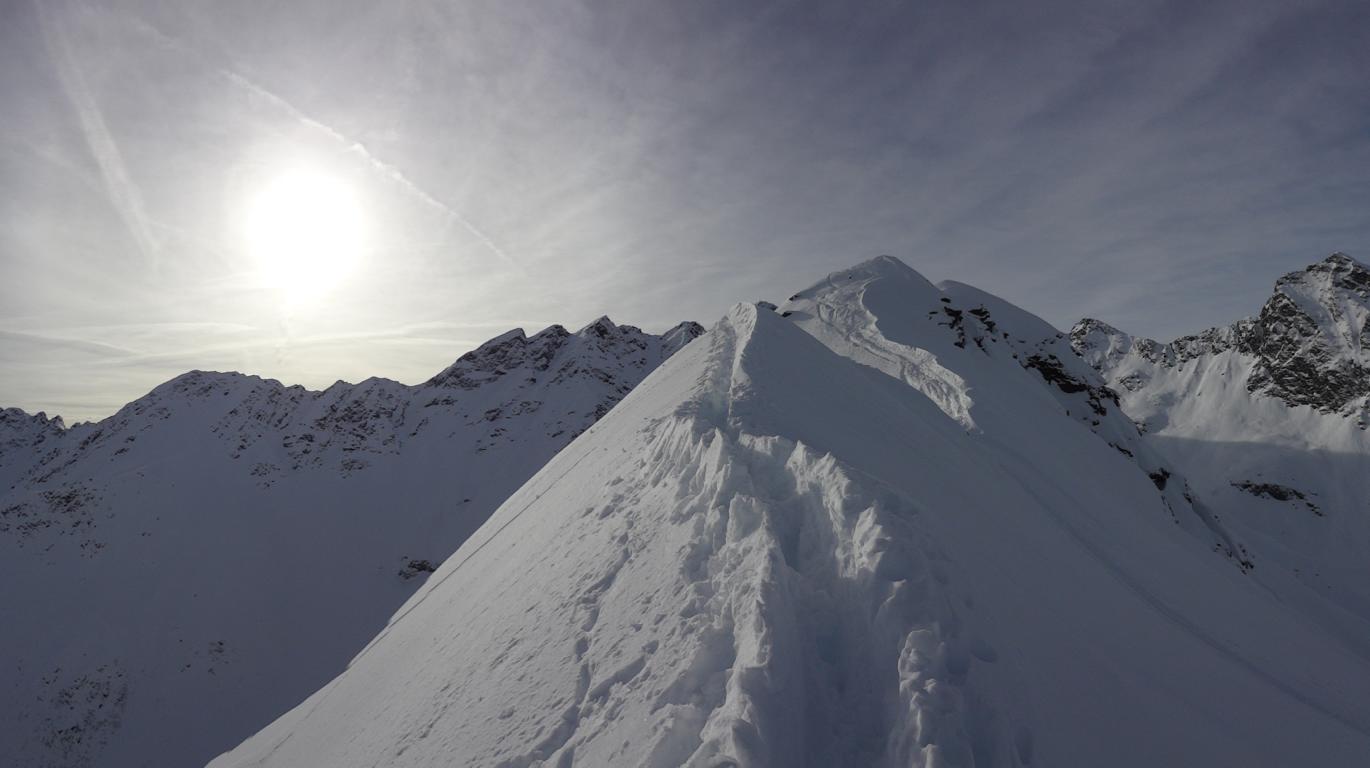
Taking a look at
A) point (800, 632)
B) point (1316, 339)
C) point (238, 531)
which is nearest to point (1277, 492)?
point (1316, 339)

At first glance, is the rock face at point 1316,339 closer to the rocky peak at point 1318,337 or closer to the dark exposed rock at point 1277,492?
the rocky peak at point 1318,337

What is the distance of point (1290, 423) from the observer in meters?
107

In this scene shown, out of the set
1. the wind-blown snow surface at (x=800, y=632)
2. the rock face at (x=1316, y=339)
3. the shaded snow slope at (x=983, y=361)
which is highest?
the rock face at (x=1316, y=339)

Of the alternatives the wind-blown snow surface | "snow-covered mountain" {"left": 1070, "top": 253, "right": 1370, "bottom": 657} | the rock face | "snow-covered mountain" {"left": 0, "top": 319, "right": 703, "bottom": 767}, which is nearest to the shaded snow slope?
the wind-blown snow surface

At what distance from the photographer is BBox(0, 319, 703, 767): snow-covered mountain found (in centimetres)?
4522

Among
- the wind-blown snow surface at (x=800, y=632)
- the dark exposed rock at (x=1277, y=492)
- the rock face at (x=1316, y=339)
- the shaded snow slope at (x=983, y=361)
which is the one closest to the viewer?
the wind-blown snow surface at (x=800, y=632)

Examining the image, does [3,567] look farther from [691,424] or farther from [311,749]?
[691,424]

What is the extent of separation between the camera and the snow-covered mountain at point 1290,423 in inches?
3280

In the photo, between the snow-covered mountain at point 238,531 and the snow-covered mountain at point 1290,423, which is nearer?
the snow-covered mountain at point 238,531

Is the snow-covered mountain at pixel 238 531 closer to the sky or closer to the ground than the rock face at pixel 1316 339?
closer to the ground

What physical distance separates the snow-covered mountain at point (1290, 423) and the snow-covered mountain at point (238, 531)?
107 metres

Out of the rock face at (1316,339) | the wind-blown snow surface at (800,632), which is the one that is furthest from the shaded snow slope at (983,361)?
the rock face at (1316,339)

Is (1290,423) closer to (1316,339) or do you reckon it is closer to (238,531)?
(1316,339)

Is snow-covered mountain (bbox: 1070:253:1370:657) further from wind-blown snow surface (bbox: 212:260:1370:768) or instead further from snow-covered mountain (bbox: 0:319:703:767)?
snow-covered mountain (bbox: 0:319:703:767)
